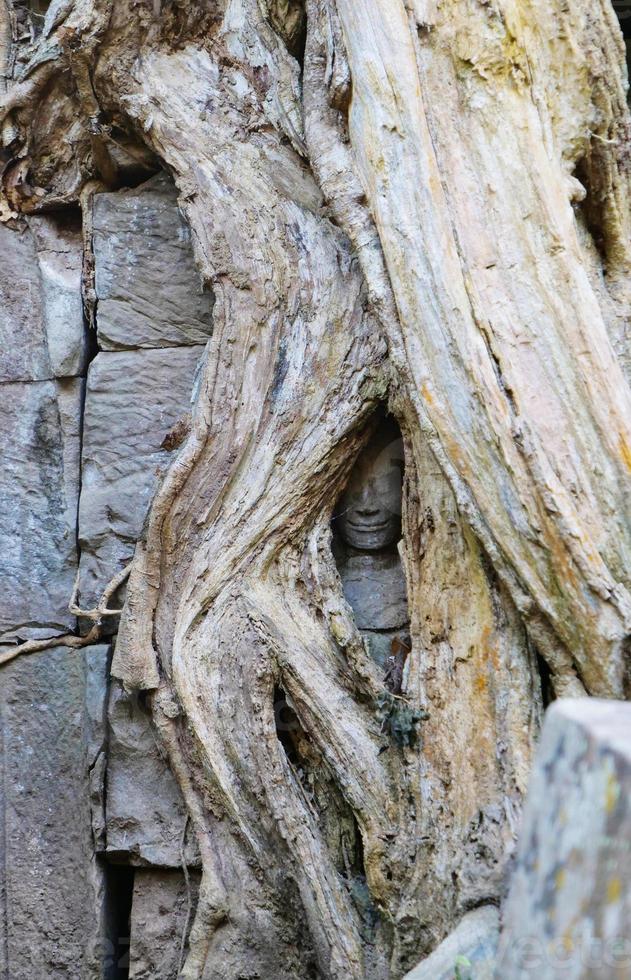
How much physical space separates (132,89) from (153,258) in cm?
40

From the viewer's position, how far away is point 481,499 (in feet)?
5.14

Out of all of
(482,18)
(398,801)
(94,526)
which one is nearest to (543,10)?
(482,18)

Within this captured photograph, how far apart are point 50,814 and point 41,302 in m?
1.23

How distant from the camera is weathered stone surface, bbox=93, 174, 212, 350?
2174mm

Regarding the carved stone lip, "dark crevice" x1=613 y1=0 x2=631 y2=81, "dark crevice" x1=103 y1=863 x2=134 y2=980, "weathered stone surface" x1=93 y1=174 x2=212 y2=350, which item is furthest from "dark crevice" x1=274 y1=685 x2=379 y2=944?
"dark crevice" x1=613 y1=0 x2=631 y2=81

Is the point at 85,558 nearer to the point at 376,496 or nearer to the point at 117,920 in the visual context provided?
the point at 376,496

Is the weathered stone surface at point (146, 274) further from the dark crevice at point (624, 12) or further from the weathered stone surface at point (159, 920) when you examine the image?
the dark crevice at point (624, 12)

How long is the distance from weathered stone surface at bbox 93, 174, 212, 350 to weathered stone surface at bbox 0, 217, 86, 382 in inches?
3.7

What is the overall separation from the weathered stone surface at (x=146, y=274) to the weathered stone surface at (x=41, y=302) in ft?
0.31

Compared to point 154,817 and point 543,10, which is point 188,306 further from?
point 154,817

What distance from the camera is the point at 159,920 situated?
1.87 meters

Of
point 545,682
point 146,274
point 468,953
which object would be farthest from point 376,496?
point 468,953

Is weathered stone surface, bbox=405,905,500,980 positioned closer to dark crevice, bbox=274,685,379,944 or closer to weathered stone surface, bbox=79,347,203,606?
dark crevice, bbox=274,685,379,944

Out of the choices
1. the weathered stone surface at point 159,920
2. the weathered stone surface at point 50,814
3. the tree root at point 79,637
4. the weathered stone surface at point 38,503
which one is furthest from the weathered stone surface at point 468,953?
the weathered stone surface at point 38,503
